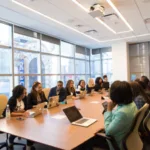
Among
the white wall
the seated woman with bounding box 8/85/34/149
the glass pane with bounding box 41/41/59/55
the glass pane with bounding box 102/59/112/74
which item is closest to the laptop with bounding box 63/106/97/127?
the seated woman with bounding box 8/85/34/149

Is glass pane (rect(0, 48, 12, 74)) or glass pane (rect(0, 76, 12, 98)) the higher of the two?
glass pane (rect(0, 48, 12, 74))

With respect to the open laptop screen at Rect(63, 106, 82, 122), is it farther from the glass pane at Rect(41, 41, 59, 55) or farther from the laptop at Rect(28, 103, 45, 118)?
the glass pane at Rect(41, 41, 59, 55)

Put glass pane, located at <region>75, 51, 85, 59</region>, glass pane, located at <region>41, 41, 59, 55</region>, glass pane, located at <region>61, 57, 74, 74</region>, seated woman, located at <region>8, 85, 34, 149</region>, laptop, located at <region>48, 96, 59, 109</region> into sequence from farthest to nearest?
1. glass pane, located at <region>75, 51, 85, 59</region>
2. glass pane, located at <region>61, 57, 74, 74</region>
3. glass pane, located at <region>41, 41, 59, 55</region>
4. laptop, located at <region>48, 96, 59, 109</region>
5. seated woman, located at <region>8, 85, 34, 149</region>

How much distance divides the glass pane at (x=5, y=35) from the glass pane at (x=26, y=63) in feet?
1.36

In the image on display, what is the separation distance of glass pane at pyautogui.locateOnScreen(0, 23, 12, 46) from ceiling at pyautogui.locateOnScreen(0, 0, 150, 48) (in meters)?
0.35

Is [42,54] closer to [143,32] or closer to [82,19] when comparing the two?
[82,19]

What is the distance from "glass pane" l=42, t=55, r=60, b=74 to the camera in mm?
6352

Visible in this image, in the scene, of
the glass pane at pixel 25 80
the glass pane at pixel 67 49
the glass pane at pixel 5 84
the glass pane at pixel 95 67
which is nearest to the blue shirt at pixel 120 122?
the glass pane at pixel 5 84

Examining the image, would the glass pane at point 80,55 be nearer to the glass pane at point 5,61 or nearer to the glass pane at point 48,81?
the glass pane at point 48,81

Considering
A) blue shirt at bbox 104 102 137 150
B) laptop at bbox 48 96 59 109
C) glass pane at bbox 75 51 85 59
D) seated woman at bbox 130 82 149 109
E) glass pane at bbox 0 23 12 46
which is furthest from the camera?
glass pane at bbox 75 51 85 59

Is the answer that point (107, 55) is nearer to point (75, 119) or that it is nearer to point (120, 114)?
point (75, 119)

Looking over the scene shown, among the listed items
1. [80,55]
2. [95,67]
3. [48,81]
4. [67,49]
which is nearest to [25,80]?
[48,81]

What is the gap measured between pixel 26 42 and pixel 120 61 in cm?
442

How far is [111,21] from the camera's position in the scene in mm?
4922
